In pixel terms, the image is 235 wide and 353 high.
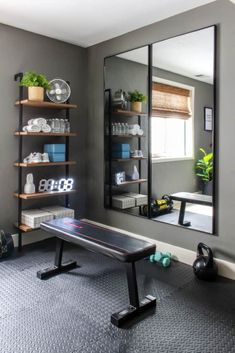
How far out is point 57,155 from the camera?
3.40 metres

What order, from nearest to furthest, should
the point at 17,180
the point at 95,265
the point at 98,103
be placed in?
the point at 95,265 < the point at 17,180 < the point at 98,103

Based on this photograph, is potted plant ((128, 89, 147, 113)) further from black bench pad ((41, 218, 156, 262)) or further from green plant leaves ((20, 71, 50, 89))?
black bench pad ((41, 218, 156, 262))

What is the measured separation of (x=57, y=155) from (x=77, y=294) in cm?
161

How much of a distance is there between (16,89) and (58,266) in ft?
6.43

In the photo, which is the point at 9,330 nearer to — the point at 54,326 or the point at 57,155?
the point at 54,326

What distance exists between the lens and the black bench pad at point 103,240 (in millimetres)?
2059

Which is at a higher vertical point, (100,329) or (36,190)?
(36,190)

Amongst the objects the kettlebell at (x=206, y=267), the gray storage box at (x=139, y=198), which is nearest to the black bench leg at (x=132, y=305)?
the kettlebell at (x=206, y=267)

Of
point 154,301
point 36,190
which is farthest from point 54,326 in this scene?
point 36,190

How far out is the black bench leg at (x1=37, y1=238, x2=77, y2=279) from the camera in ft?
8.67

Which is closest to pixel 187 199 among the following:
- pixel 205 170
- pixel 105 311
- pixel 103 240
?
pixel 205 170

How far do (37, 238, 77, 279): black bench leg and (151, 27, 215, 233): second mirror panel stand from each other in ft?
3.43

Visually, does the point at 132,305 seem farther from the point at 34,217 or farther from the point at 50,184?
the point at 50,184

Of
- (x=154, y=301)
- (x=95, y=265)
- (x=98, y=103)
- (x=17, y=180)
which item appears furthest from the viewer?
(x=98, y=103)
